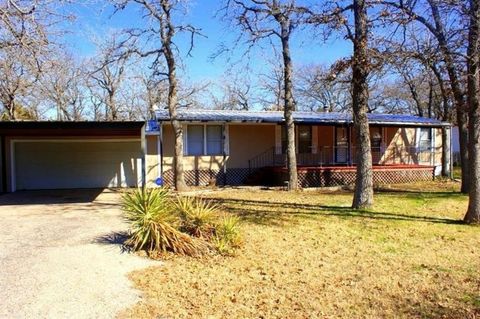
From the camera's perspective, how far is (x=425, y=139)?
22797 mm

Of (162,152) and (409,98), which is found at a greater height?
(409,98)

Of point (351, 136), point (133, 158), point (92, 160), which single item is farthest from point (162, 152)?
point (351, 136)

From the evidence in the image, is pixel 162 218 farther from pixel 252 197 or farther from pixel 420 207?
pixel 420 207

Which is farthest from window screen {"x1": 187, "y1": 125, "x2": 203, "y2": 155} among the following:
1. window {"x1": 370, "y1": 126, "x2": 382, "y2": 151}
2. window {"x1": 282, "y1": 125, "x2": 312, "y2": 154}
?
window {"x1": 370, "y1": 126, "x2": 382, "y2": 151}

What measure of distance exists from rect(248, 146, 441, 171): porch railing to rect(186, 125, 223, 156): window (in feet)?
5.46

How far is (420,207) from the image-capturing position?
12094mm

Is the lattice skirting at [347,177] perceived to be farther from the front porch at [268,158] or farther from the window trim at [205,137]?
the window trim at [205,137]

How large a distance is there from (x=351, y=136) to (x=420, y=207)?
342 inches

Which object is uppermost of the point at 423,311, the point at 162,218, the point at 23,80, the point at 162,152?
the point at 23,80

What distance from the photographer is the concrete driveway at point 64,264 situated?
4.72 metres

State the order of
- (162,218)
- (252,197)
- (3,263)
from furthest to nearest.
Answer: (252,197), (162,218), (3,263)

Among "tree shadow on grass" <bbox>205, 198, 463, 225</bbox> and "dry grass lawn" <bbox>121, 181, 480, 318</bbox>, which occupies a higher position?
"tree shadow on grass" <bbox>205, 198, 463, 225</bbox>

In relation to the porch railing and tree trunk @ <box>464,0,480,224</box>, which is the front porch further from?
tree trunk @ <box>464,0,480,224</box>

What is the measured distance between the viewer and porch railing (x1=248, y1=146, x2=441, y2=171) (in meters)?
18.8
